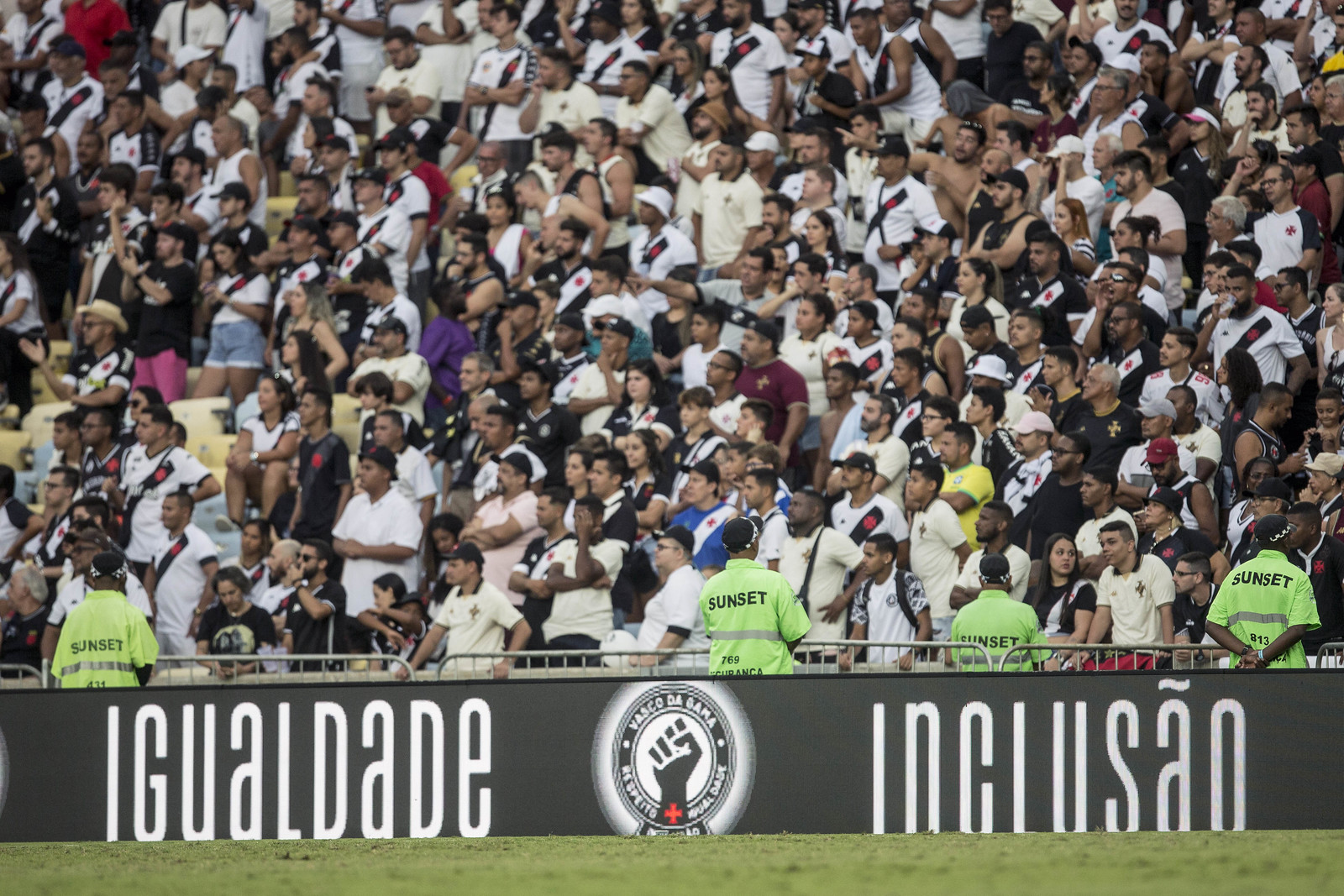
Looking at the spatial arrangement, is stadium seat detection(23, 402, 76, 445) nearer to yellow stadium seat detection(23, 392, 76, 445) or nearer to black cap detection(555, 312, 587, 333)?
yellow stadium seat detection(23, 392, 76, 445)

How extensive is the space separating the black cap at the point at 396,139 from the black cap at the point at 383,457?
3.83 metres

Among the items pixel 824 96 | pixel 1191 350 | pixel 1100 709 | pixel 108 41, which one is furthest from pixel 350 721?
pixel 108 41

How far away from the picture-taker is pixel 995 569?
32.1ft

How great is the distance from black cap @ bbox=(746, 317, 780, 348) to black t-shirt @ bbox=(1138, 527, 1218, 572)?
3.49 m

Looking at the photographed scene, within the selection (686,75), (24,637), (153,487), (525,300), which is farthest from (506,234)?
(24,637)

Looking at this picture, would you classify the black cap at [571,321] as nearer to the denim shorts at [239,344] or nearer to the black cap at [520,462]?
the black cap at [520,462]

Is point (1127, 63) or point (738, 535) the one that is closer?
point (738, 535)

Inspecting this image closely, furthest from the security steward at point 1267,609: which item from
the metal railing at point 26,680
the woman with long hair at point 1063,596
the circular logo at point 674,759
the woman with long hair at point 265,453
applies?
the woman with long hair at point 265,453

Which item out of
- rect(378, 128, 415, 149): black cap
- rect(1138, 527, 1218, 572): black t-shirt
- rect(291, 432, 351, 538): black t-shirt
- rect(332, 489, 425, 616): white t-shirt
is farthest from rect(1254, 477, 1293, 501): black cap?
rect(378, 128, 415, 149): black cap

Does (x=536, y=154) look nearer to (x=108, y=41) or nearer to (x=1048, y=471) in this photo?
(x=108, y=41)

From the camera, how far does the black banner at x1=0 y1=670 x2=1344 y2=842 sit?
8539mm

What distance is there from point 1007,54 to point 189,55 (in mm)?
8300

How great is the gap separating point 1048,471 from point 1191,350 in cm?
123

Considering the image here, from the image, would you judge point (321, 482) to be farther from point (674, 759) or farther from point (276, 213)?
point (674, 759)
